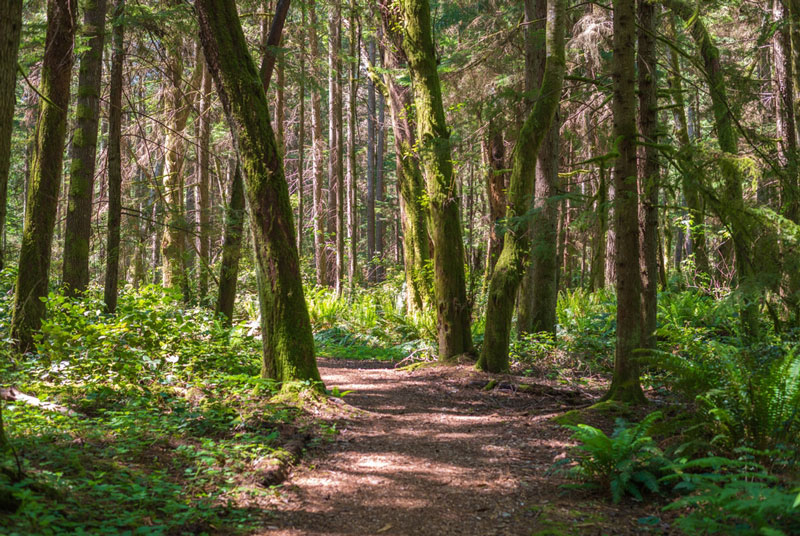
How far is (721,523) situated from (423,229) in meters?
9.39

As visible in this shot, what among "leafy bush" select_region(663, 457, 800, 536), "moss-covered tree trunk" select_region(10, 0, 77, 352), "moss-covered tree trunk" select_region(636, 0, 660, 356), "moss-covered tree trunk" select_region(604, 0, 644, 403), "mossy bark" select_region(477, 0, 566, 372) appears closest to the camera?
"leafy bush" select_region(663, 457, 800, 536)

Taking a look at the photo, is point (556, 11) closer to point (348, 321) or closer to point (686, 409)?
point (686, 409)

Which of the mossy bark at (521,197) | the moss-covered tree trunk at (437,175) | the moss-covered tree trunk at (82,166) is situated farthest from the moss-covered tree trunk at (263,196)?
the moss-covered tree trunk at (437,175)

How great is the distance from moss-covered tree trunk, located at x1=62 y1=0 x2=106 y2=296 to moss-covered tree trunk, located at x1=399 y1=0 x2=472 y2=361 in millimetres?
4748

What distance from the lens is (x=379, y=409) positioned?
6.66 m

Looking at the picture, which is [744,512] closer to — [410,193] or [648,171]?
[648,171]

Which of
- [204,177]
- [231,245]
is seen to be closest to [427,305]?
[231,245]

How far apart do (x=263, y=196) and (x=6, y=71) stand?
2.87 metres

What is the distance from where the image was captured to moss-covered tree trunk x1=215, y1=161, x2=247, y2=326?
8461 mm

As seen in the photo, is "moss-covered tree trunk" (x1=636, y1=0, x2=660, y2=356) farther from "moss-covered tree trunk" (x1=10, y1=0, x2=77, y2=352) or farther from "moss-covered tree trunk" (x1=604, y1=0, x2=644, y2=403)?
"moss-covered tree trunk" (x1=10, y1=0, x2=77, y2=352)

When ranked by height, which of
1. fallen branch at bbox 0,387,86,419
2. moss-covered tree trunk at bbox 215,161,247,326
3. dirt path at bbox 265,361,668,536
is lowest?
dirt path at bbox 265,361,668,536

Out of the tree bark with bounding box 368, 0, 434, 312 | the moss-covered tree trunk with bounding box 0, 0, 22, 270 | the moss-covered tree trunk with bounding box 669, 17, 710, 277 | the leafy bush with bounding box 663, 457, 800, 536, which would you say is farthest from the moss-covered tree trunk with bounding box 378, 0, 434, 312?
the leafy bush with bounding box 663, 457, 800, 536

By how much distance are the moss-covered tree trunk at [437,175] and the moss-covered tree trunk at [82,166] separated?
475 cm

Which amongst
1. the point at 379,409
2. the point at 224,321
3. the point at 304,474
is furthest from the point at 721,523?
the point at 224,321
